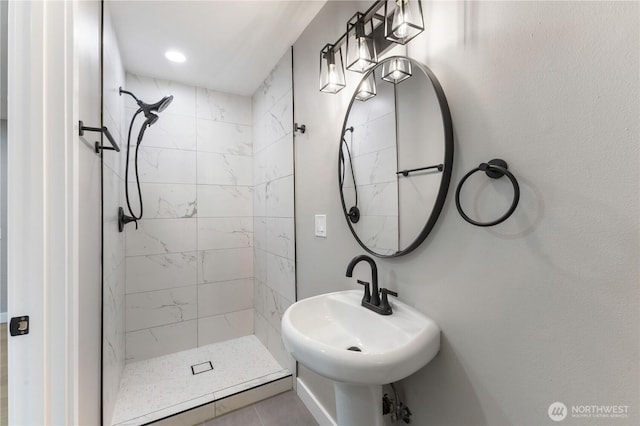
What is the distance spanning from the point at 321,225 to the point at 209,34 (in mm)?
1450

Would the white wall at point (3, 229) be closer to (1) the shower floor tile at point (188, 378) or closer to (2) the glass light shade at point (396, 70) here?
(1) the shower floor tile at point (188, 378)

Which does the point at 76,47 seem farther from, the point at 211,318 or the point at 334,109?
the point at 211,318

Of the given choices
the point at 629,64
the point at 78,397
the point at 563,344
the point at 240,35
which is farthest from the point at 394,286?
the point at 240,35

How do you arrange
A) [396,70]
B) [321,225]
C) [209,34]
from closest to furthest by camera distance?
[396,70], [321,225], [209,34]

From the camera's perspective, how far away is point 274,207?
2.22 metres

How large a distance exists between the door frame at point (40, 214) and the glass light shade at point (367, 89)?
1091 mm

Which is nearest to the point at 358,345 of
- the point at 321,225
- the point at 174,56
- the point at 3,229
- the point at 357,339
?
the point at 357,339

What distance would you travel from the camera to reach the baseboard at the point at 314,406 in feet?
5.07

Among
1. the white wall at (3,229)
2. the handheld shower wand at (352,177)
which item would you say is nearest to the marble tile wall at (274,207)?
the handheld shower wand at (352,177)

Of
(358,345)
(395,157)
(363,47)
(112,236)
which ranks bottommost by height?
(358,345)

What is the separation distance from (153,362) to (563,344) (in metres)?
2.65

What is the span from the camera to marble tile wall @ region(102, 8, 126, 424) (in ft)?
4.76

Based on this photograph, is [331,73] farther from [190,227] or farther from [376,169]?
[190,227]

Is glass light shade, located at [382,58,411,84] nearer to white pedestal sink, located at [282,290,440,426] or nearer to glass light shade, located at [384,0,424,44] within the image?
glass light shade, located at [384,0,424,44]
